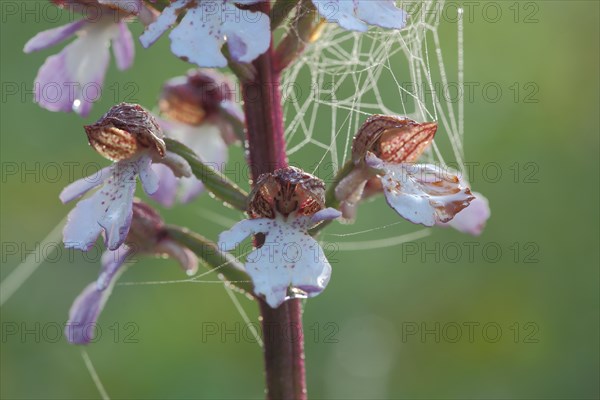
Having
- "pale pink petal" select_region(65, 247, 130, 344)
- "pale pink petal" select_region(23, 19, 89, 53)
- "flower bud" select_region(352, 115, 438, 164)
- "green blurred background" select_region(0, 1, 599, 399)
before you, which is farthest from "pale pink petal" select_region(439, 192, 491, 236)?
"green blurred background" select_region(0, 1, 599, 399)

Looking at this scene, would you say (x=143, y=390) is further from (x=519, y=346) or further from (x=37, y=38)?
(x=37, y=38)

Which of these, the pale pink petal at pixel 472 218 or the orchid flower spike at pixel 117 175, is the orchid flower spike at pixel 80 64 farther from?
the pale pink petal at pixel 472 218

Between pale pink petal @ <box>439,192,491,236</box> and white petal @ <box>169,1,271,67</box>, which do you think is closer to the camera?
white petal @ <box>169,1,271,67</box>

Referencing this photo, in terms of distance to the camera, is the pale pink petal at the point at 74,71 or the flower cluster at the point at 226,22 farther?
the pale pink petal at the point at 74,71

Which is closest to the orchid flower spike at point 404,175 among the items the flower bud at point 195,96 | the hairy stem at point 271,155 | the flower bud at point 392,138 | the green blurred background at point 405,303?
the flower bud at point 392,138

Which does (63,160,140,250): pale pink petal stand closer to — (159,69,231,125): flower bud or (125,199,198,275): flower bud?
(125,199,198,275): flower bud

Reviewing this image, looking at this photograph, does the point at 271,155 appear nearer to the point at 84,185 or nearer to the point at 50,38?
the point at 84,185
